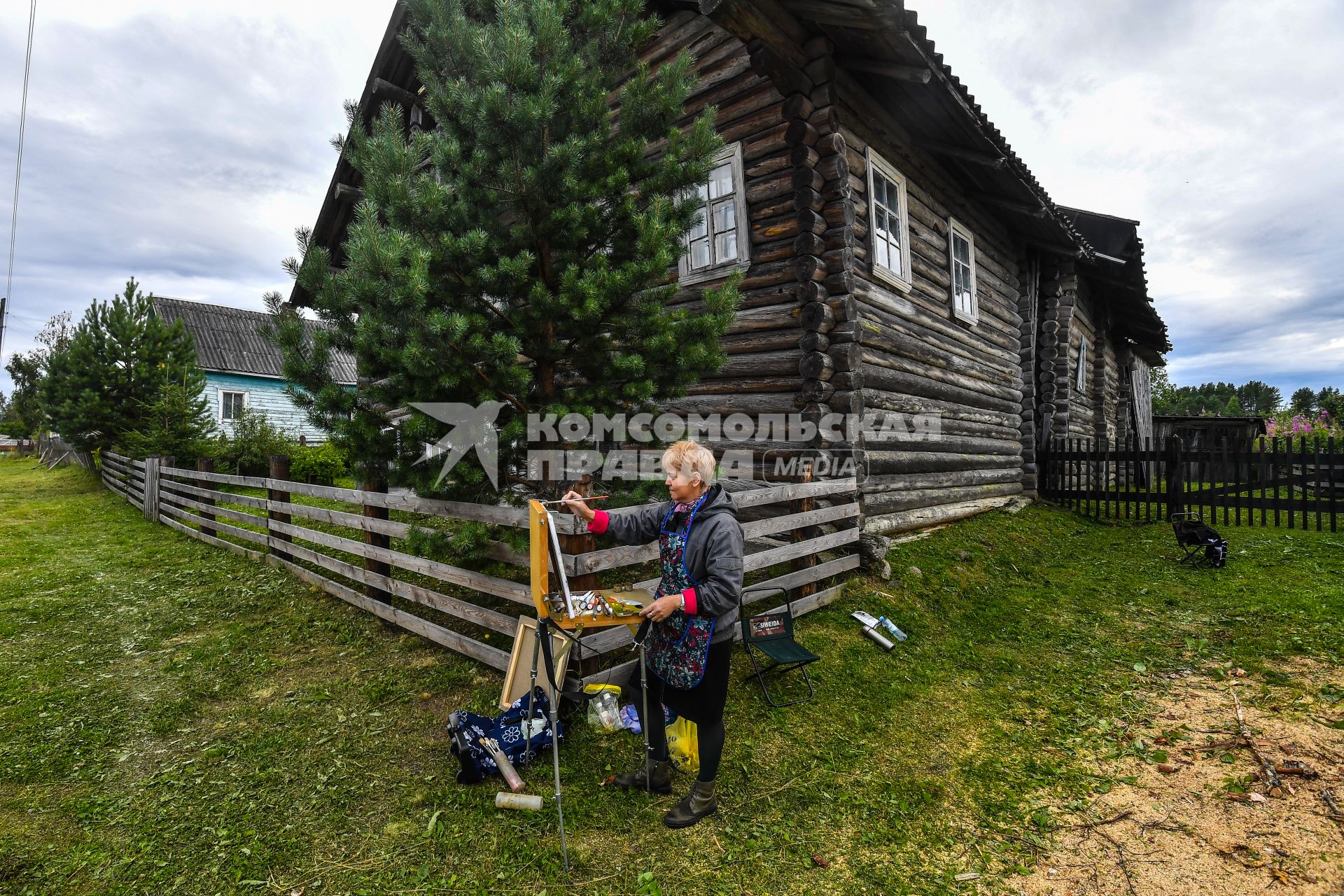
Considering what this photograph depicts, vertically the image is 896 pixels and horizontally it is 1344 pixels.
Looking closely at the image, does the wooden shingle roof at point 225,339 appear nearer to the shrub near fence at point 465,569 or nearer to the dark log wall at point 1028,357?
the shrub near fence at point 465,569

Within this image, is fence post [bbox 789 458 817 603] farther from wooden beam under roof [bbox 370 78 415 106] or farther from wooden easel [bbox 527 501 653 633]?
wooden beam under roof [bbox 370 78 415 106]

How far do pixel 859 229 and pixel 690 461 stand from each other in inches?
216

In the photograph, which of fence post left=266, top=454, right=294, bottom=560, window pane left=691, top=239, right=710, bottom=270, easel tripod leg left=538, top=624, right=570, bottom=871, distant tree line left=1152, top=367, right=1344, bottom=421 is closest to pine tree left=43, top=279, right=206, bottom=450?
fence post left=266, top=454, right=294, bottom=560

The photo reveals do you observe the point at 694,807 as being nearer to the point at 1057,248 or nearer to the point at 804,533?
the point at 804,533

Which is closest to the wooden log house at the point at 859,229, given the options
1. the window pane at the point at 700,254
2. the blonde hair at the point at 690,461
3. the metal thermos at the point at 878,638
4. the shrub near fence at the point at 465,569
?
the window pane at the point at 700,254

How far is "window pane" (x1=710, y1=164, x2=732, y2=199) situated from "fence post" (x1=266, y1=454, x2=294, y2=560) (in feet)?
20.4

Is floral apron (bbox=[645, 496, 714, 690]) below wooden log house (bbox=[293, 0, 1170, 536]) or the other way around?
below

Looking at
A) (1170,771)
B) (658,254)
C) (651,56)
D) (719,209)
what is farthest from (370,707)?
(651,56)

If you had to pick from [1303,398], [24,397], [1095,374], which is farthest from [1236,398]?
[24,397]

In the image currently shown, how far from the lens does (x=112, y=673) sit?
16.0ft

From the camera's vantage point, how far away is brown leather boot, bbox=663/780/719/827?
3.05 metres

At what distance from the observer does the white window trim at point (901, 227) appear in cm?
760

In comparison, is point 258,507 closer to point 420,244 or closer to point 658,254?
point 420,244

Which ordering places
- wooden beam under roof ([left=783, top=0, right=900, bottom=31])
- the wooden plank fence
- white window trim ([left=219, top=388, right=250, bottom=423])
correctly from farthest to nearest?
white window trim ([left=219, top=388, right=250, bottom=423])
the wooden plank fence
wooden beam under roof ([left=783, top=0, right=900, bottom=31])
